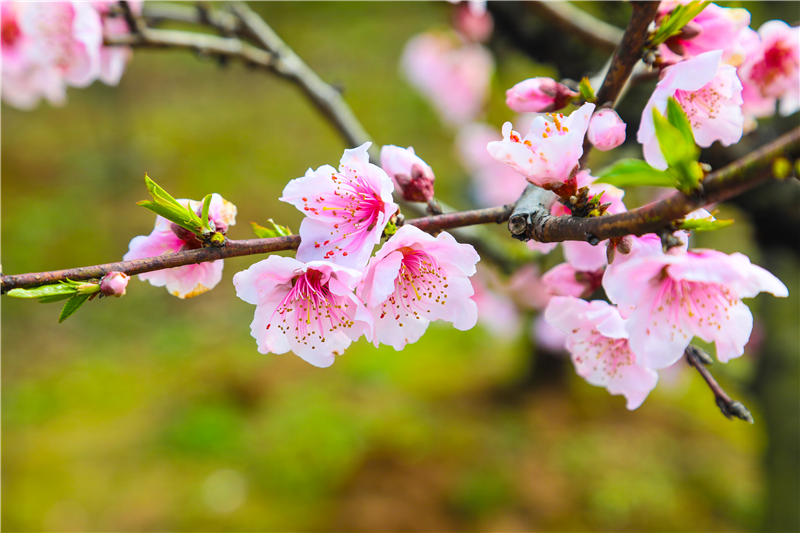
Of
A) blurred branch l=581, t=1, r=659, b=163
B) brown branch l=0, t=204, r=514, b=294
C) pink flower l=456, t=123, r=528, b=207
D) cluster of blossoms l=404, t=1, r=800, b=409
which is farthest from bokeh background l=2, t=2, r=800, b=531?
brown branch l=0, t=204, r=514, b=294

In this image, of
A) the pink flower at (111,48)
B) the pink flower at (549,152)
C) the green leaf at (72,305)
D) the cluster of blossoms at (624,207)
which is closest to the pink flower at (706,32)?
the cluster of blossoms at (624,207)

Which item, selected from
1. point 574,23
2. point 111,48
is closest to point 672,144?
point 574,23

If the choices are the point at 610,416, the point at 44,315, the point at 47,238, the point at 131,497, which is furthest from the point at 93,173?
the point at 610,416

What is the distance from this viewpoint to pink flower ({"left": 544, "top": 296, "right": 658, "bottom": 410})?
2.28ft

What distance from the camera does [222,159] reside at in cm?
568

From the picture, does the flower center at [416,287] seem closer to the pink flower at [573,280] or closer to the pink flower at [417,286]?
the pink flower at [417,286]

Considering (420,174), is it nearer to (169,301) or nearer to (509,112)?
(509,112)

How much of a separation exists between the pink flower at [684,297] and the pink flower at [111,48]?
4.16 feet

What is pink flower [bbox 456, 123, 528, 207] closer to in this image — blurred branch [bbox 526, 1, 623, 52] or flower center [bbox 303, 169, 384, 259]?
blurred branch [bbox 526, 1, 623, 52]

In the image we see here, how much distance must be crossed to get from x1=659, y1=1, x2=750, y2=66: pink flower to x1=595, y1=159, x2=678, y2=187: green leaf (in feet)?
1.13

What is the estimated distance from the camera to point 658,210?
45 centimetres

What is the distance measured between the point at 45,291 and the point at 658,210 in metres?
0.67

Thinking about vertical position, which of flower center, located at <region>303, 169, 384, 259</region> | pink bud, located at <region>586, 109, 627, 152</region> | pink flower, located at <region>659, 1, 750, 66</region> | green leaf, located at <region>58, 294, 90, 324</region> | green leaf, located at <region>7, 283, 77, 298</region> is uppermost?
pink flower, located at <region>659, 1, 750, 66</region>

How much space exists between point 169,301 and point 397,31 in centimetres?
524
